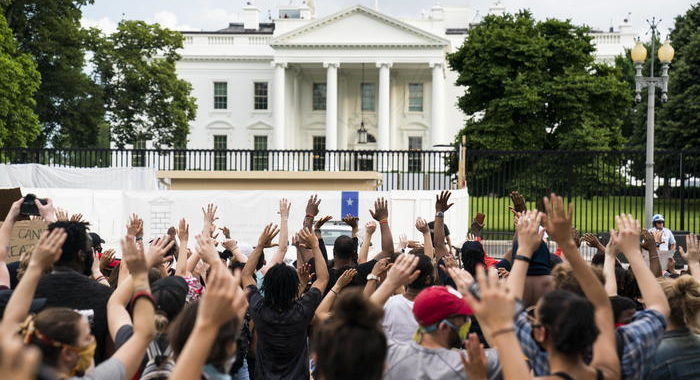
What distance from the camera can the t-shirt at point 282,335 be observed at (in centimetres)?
516

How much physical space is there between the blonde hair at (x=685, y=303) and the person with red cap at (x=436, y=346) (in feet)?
4.38

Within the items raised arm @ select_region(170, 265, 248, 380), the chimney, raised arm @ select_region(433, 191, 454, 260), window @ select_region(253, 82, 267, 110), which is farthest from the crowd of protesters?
the chimney

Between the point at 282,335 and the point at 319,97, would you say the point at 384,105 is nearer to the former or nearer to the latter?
the point at 319,97

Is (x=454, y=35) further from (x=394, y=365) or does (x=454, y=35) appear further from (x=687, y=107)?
(x=394, y=365)

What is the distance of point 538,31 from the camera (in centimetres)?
4406

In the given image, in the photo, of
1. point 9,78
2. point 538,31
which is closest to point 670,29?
point 538,31

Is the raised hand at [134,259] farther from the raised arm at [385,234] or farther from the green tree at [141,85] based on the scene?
the green tree at [141,85]

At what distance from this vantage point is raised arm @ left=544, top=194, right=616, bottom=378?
11.5 ft

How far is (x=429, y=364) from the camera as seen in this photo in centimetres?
359

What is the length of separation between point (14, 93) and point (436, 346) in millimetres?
27486

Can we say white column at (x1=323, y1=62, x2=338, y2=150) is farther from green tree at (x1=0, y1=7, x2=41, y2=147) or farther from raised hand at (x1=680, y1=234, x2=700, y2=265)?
raised hand at (x1=680, y1=234, x2=700, y2=265)

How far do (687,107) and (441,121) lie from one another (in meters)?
27.1

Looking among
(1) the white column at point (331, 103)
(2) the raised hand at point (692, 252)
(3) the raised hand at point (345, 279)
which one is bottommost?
(3) the raised hand at point (345, 279)

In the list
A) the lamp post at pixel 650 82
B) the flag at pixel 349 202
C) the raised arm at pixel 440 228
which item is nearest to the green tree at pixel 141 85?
the flag at pixel 349 202
